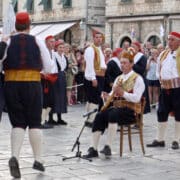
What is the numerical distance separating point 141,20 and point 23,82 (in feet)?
77.6

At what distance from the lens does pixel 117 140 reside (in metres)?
10.5

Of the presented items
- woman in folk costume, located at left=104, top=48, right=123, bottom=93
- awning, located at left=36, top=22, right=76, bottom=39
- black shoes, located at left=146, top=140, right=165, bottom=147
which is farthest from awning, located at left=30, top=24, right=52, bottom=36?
black shoes, located at left=146, top=140, right=165, bottom=147

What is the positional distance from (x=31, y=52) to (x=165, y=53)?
334cm

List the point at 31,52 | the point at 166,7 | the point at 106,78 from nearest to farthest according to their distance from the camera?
the point at 31,52, the point at 106,78, the point at 166,7

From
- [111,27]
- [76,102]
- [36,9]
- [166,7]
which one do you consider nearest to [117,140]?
[76,102]

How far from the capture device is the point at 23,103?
295 inches

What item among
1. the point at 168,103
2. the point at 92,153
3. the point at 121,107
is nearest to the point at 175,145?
the point at 168,103

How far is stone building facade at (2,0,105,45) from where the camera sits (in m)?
35.1

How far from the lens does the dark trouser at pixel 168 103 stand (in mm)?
9878

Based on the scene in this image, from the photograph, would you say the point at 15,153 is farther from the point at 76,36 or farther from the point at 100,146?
the point at 76,36

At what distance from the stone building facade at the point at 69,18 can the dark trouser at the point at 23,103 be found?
27501 millimetres

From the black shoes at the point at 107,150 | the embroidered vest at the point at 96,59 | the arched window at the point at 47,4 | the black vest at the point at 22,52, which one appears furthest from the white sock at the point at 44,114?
the arched window at the point at 47,4

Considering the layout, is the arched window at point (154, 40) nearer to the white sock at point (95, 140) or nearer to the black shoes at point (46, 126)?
the black shoes at point (46, 126)

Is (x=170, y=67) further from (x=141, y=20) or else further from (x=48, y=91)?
(x=141, y=20)
